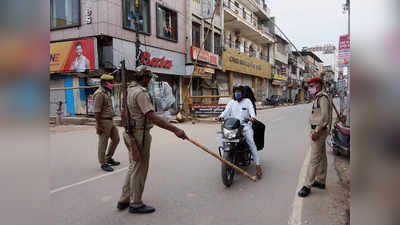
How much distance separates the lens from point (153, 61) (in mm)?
15648

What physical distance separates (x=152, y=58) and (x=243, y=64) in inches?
567

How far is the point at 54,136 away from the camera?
9.23 m

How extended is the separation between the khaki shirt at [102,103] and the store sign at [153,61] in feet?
32.2

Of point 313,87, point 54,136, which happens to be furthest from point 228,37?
point 313,87

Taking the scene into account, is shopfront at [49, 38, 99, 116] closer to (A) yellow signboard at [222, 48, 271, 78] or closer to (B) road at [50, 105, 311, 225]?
(B) road at [50, 105, 311, 225]

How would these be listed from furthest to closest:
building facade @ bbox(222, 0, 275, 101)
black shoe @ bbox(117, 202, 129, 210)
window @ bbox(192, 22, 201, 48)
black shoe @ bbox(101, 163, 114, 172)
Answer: building facade @ bbox(222, 0, 275, 101) < window @ bbox(192, 22, 201, 48) < black shoe @ bbox(101, 163, 114, 172) < black shoe @ bbox(117, 202, 129, 210)

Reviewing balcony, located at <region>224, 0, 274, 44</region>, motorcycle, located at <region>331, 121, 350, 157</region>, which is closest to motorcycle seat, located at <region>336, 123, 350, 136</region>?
motorcycle, located at <region>331, 121, 350, 157</region>

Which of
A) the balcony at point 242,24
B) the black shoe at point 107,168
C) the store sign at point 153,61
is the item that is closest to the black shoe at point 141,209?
the black shoe at point 107,168

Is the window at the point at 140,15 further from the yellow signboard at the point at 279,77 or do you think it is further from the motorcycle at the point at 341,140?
the yellow signboard at the point at 279,77

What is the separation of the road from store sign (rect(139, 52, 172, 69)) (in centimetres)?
915

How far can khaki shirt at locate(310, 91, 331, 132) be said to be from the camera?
3.57 meters

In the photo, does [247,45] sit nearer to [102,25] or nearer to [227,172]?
[102,25]
